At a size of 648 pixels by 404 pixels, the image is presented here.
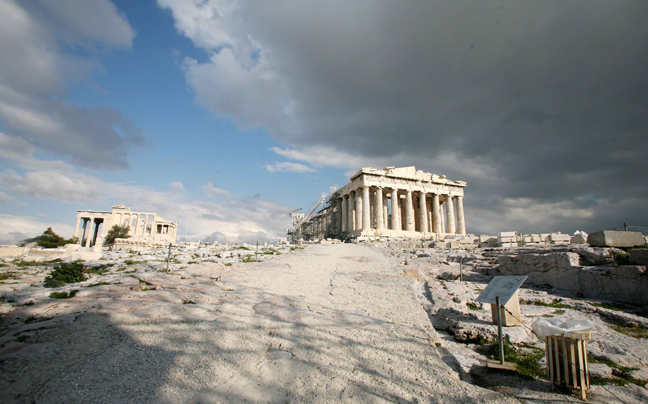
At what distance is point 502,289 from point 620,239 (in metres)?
11.7

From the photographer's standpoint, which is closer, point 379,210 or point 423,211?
point 379,210

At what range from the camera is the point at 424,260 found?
20406 mm

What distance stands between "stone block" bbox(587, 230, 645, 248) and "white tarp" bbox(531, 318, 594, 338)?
11.5m

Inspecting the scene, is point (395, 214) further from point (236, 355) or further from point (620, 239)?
point (236, 355)

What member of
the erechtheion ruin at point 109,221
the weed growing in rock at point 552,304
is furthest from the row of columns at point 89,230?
the weed growing in rock at point 552,304

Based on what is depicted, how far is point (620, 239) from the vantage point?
13891 millimetres

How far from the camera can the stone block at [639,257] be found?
36.1 feet

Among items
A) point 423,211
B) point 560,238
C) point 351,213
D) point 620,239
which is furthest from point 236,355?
point 423,211

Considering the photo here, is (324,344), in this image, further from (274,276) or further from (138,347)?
(274,276)

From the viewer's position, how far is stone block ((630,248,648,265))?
433 inches

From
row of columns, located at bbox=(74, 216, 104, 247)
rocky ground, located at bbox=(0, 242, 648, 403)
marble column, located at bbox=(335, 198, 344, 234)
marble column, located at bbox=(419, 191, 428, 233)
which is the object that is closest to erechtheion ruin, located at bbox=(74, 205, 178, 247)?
row of columns, located at bbox=(74, 216, 104, 247)

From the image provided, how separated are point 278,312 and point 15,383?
15.9 ft

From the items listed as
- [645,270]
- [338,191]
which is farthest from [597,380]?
[338,191]

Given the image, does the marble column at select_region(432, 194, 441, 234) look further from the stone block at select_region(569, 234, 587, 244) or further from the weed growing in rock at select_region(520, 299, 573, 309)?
the weed growing in rock at select_region(520, 299, 573, 309)
